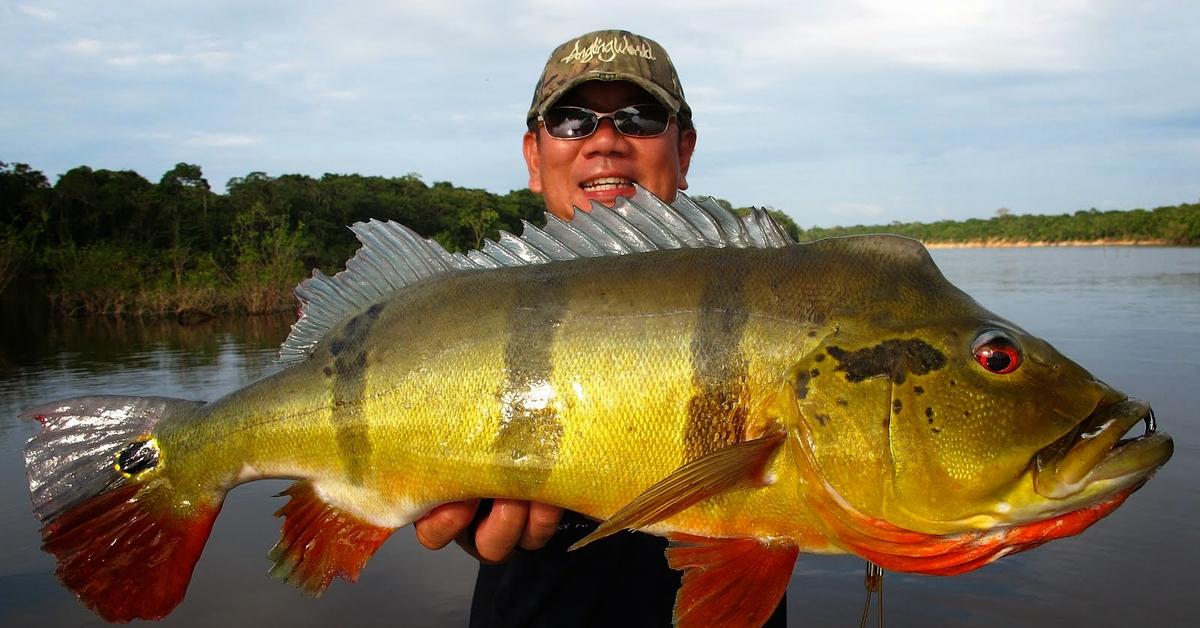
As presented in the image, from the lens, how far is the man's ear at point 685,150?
14.2 ft

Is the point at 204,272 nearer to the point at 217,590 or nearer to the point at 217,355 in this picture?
the point at 217,355

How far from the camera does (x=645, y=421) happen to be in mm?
1890

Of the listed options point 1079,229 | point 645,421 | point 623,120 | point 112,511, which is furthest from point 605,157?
point 1079,229

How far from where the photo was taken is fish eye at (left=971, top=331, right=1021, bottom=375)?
1.77 meters

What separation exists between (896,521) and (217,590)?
638 cm

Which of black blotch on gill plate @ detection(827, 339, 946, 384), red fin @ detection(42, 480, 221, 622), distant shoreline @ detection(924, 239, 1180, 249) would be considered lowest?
red fin @ detection(42, 480, 221, 622)

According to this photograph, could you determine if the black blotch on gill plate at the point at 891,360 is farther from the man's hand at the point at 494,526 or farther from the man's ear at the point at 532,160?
the man's ear at the point at 532,160

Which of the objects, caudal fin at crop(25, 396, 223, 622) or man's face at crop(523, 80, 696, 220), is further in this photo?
man's face at crop(523, 80, 696, 220)

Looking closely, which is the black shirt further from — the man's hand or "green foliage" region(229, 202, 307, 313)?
"green foliage" region(229, 202, 307, 313)

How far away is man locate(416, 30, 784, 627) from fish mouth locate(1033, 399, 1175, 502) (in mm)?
1380

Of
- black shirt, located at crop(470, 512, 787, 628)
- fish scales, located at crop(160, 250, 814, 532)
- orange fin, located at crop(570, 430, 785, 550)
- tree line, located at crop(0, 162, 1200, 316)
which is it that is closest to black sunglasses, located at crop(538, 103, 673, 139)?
fish scales, located at crop(160, 250, 814, 532)

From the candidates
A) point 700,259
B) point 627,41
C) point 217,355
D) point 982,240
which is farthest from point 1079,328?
point 982,240

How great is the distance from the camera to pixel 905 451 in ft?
5.71

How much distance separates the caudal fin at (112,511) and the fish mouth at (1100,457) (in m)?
2.35
